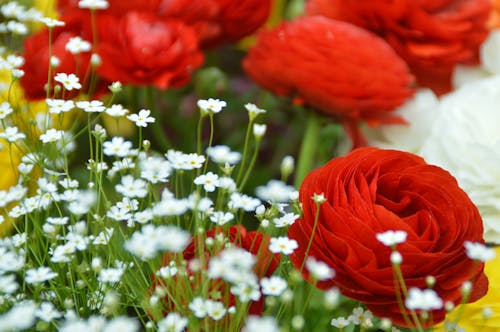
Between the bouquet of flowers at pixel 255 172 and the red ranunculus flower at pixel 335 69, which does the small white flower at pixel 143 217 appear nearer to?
the bouquet of flowers at pixel 255 172

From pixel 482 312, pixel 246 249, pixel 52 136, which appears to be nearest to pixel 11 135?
pixel 52 136

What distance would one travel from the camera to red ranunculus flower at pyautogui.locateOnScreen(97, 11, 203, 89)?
0.43m

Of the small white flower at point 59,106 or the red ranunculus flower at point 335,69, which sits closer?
the small white flower at point 59,106

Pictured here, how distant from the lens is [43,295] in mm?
335

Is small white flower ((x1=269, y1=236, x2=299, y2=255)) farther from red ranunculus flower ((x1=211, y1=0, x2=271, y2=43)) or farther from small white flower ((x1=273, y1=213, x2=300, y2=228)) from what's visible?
red ranunculus flower ((x1=211, y1=0, x2=271, y2=43))

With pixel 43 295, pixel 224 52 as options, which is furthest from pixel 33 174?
pixel 224 52

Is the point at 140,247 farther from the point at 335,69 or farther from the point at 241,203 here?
the point at 335,69

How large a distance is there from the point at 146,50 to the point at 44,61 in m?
0.06

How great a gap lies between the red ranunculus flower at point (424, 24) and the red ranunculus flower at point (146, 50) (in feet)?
0.37

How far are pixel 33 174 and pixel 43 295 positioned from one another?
10 centimetres

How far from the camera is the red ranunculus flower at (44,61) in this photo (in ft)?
1.38

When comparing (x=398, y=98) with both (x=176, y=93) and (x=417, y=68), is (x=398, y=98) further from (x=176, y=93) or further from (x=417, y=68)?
(x=176, y=93)

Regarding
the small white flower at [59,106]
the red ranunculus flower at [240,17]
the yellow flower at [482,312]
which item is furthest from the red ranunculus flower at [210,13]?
the yellow flower at [482,312]

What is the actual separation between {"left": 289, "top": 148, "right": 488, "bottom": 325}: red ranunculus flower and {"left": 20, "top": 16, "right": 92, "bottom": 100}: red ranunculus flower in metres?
0.17
